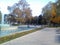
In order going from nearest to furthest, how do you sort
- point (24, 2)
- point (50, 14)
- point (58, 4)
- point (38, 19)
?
point (58, 4) < point (24, 2) < point (50, 14) < point (38, 19)

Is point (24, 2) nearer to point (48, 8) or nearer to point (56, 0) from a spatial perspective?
point (56, 0)

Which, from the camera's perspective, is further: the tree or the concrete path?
the tree

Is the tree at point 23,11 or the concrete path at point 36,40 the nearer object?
the concrete path at point 36,40

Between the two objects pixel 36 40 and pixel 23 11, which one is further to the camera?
pixel 23 11

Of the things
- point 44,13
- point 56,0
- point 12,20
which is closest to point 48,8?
point 44,13

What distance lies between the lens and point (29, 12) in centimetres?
6172

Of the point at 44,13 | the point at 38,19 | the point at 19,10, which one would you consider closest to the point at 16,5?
the point at 19,10

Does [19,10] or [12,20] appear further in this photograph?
[12,20]

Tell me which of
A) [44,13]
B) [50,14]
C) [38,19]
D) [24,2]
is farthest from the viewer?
[38,19]

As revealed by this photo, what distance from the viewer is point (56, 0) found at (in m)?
50.2

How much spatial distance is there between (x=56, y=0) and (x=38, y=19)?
43.9 meters

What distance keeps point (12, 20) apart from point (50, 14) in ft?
51.5

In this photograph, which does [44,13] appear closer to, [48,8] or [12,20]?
[48,8]

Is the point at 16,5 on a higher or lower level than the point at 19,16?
higher
